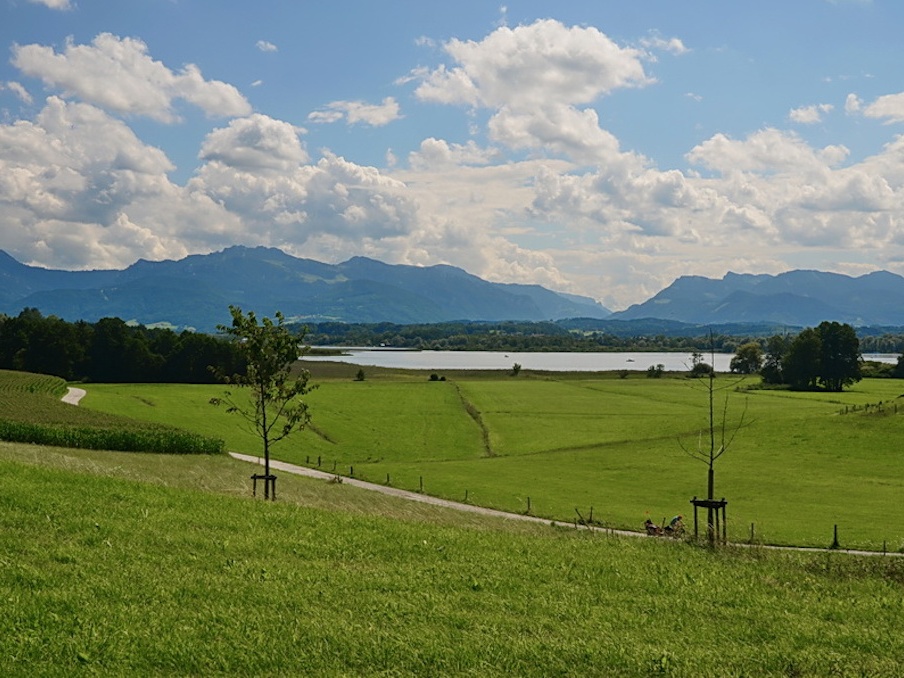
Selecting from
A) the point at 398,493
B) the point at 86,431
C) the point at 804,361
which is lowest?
the point at 398,493

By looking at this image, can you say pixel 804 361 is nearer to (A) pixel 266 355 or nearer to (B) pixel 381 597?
(A) pixel 266 355

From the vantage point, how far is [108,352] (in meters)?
148

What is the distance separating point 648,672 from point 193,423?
3301 inches

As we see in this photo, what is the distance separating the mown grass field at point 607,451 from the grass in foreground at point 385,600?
670 inches

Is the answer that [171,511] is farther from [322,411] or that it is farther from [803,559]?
[322,411]

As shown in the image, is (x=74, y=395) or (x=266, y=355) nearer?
(x=266, y=355)

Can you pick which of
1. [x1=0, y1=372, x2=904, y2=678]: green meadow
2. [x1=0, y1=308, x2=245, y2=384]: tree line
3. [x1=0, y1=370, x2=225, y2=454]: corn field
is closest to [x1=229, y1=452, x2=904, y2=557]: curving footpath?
[x1=0, y1=370, x2=225, y2=454]: corn field

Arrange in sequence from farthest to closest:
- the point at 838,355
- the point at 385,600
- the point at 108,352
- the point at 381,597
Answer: the point at 838,355 < the point at 108,352 < the point at 381,597 < the point at 385,600

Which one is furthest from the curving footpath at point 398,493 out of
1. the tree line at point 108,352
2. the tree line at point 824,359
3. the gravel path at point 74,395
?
the tree line at point 824,359

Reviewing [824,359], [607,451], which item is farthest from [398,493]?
[824,359]

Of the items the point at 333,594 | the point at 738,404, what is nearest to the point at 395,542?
the point at 333,594

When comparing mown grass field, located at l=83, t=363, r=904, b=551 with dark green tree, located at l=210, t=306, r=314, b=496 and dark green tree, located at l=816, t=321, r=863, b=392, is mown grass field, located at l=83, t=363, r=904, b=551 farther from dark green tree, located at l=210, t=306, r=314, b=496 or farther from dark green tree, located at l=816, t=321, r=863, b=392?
dark green tree, located at l=210, t=306, r=314, b=496

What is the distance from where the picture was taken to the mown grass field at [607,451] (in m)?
53.6

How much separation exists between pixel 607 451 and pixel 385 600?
72754 mm
